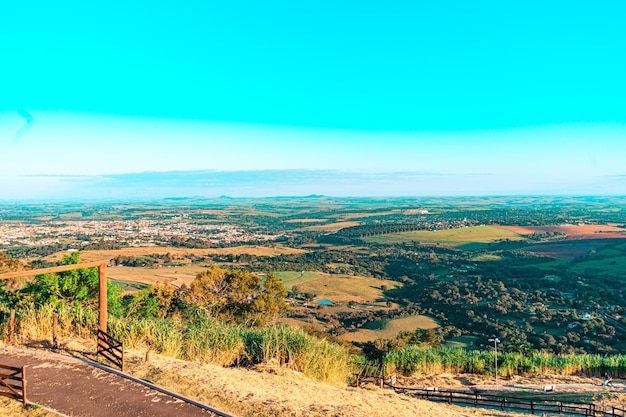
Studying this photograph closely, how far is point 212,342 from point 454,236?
127m

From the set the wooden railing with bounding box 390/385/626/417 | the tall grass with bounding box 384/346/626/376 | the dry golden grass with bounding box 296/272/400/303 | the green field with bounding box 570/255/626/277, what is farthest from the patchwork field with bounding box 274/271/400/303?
the wooden railing with bounding box 390/385/626/417

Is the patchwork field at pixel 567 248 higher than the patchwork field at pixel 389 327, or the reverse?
the patchwork field at pixel 567 248

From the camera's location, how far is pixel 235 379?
14.0 metres

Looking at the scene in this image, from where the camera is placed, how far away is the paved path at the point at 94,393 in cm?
1105

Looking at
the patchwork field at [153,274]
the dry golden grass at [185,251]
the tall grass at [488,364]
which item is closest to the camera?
the tall grass at [488,364]

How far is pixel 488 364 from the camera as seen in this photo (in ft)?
85.6

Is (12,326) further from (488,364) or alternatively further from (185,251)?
(185,251)

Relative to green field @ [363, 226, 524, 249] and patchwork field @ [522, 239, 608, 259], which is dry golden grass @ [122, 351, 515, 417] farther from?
green field @ [363, 226, 524, 249]

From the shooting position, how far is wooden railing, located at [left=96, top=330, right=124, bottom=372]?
→ 45.7 feet

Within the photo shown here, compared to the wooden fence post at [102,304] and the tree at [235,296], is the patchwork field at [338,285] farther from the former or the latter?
the wooden fence post at [102,304]

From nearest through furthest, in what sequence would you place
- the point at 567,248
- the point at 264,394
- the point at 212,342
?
the point at 264,394 → the point at 212,342 → the point at 567,248

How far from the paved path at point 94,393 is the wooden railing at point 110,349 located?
1.58ft

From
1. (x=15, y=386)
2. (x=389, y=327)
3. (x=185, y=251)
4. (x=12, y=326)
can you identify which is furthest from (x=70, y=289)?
(x=185, y=251)

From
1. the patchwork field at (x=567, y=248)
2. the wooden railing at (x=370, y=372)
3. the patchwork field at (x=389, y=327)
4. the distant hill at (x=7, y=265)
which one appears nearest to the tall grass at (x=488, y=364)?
the wooden railing at (x=370, y=372)
